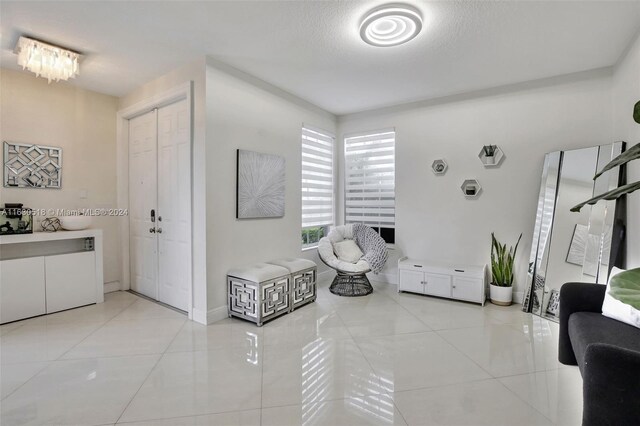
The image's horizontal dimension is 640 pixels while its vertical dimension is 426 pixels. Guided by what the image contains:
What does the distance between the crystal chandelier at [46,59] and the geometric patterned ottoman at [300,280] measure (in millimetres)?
2748

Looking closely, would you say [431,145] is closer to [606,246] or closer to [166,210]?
[606,246]

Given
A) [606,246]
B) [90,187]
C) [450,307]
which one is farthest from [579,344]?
[90,187]

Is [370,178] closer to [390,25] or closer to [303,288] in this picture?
[303,288]

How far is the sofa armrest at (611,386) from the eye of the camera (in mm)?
1325

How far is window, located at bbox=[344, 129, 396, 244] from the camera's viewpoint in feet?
15.7

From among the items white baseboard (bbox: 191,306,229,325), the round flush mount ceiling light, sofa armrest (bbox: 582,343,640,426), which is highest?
the round flush mount ceiling light

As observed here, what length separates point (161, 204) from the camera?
12.3ft

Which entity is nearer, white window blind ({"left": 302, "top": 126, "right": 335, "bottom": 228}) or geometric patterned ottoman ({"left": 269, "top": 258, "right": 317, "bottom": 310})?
geometric patterned ottoman ({"left": 269, "top": 258, "right": 317, "bottom": 310})

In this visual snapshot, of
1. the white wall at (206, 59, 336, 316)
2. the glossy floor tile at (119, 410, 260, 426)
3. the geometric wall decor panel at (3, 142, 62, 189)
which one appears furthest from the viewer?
the geometric wall decor panel at (3, 142, 62, 189)

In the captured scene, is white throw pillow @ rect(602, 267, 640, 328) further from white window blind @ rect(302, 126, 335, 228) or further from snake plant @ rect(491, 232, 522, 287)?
white window blind @ rect(302, 126, 335, 228)

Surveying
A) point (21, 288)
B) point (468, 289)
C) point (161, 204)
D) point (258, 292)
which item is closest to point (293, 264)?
point (258, 292)

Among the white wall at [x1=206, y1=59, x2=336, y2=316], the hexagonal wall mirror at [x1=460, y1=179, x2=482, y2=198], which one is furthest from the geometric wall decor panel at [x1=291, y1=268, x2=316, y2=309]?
the hexagonal wall mirror at [x1=460, y1=179, x2=482, y2=198]

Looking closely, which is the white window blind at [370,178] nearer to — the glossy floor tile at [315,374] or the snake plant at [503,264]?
the snake plant at [503,264]

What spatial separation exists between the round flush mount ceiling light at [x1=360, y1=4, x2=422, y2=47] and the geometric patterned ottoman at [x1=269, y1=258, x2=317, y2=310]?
242 centimetres
